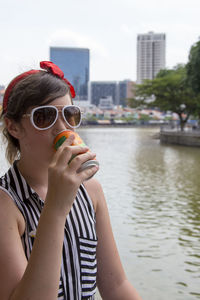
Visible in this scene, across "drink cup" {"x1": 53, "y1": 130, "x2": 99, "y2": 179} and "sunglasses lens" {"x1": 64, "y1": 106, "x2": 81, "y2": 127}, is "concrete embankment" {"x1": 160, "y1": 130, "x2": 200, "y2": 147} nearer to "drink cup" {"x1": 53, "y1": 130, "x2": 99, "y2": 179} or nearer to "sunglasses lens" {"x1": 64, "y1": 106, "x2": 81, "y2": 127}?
"sunglasses lens" {"x1": 64, "y1": 106, "x2": 81, "y2": 127}

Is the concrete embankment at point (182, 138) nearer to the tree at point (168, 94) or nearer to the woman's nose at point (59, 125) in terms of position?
the tree at point (168, 94)

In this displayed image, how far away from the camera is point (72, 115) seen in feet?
4.44

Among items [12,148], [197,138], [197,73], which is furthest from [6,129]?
[197,138]

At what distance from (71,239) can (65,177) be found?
314 millimetres

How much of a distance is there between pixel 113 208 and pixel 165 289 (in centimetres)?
371

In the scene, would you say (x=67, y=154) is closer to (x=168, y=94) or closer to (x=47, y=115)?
(x=47, y=115)

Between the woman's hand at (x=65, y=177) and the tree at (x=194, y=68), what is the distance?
25026mm

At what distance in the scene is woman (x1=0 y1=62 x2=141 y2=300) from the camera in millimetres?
1046

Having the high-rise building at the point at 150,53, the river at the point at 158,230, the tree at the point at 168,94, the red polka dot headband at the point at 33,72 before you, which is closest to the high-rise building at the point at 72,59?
the high-rise building at the point at 150,53

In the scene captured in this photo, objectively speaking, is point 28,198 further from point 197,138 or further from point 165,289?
point 197,138

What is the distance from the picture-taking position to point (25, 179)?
1.31 m

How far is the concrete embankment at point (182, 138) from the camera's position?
28.5 metres

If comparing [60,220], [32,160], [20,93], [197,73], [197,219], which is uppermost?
[197,73]

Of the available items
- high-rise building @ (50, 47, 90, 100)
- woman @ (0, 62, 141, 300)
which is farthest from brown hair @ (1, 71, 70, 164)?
high-rise building @ (50, 47, 90, 100)
